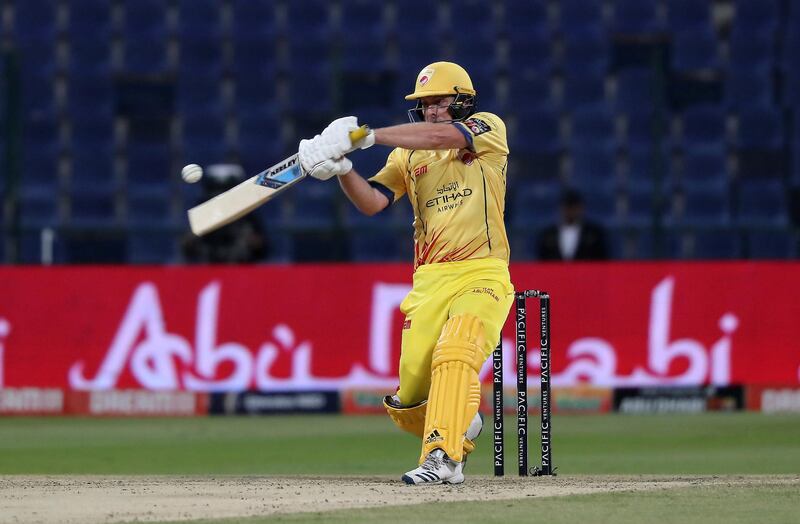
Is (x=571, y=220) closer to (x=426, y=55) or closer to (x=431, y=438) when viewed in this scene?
(x=426, y=55)

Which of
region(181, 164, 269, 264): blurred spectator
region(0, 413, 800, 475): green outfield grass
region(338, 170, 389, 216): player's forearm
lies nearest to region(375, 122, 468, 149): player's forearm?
region(338, 170, 389, 216): player's forearm

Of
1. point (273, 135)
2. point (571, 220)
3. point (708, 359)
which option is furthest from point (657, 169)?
point (273, 135)

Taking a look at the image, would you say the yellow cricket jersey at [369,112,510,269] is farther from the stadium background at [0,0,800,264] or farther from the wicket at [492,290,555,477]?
the stadium background at [0,0,800,264]

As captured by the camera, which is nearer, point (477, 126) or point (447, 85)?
point (477, 126)

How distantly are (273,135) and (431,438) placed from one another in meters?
10.4

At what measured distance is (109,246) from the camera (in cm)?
1510

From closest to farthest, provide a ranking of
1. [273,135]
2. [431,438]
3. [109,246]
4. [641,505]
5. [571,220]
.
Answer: [641,505] → [431,438] → [571,220] → [109,246] → [273,135]

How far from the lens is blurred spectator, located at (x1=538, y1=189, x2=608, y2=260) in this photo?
44.0 feet

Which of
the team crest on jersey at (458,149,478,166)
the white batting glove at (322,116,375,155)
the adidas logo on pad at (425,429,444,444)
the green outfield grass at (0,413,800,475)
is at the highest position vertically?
the white batting glove at (322,116,375,155)

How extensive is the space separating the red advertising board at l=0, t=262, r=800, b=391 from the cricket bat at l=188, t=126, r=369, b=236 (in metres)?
5.80

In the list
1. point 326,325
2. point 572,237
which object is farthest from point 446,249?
point 572,237

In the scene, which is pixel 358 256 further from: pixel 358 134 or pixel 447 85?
pixel 358 134

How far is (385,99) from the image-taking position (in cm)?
1677

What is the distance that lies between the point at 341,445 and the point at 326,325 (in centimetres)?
245
